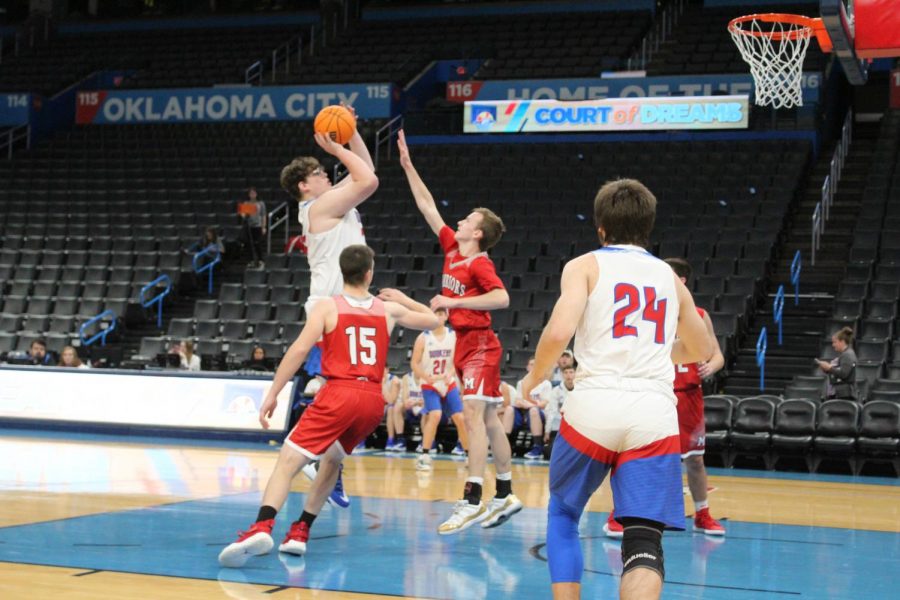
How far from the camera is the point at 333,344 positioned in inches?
240

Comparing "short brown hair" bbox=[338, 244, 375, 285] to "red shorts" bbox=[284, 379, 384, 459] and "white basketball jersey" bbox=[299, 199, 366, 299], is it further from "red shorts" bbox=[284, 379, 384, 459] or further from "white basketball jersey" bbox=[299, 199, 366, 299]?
"white basketball jersey" bbox=[299, 199, 366, 299]

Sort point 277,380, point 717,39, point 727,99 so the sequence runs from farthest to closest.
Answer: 1. point 717,39
2. point 727,99
3. point 277,380

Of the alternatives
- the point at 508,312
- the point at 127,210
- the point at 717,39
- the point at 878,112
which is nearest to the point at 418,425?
the point at 508,312

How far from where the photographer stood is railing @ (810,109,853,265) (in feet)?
60.4

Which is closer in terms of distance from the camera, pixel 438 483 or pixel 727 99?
pixel 438 483

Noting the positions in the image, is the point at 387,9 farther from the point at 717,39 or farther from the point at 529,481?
the point at 529,481

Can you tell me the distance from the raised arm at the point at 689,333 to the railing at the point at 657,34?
2102 cm

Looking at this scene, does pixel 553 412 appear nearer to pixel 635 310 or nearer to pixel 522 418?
pixel 522 418

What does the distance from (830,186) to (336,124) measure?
1512 cm

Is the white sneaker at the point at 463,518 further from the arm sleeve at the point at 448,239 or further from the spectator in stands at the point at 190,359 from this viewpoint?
the spectator in stands at the point at 190,359

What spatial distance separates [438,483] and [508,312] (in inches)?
265

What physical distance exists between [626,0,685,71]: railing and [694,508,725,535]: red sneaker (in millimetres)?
18410

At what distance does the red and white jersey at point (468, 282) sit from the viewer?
7.27m

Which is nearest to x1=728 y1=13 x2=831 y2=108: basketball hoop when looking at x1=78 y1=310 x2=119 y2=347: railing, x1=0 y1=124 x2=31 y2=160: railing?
x1=78 y1=310 x2=119 y2=347: railing
